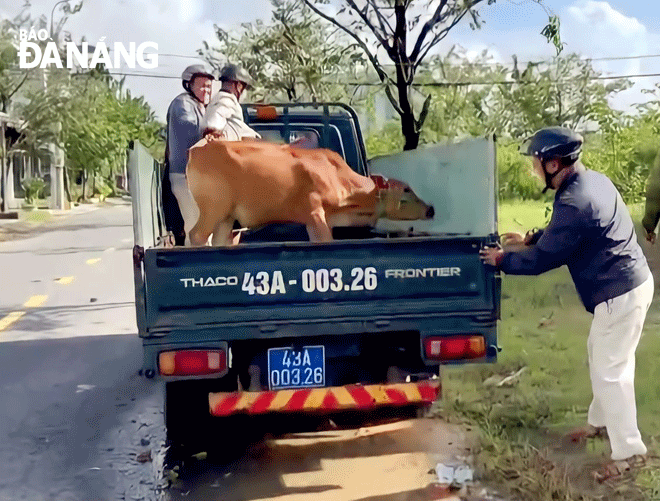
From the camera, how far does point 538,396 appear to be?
20.6 ft

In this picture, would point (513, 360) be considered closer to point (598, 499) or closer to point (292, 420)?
point (292, 420)

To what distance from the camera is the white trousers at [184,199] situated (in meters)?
6.31

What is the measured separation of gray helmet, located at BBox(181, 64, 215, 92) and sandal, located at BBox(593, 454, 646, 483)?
4130 mm

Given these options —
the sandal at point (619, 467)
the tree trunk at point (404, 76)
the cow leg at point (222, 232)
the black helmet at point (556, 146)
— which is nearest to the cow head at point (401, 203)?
the cow leg at point (222, 232)

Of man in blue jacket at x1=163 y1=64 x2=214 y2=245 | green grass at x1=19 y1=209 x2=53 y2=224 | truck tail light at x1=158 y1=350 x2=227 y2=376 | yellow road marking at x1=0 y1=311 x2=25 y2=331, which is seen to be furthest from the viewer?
green grass at x1=19 y1=209 x2=53 y2=224

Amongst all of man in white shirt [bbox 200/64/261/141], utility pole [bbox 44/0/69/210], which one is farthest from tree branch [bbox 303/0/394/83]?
utility pole [bbox 44/0/69/210]

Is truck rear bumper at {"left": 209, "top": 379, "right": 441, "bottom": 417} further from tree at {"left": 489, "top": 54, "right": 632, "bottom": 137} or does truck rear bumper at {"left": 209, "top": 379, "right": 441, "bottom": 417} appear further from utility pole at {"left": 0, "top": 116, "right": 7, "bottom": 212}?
utility pole at {"left": 0, "top": 116, "right": 7, "bottom": 212}

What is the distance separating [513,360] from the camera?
7418 mm

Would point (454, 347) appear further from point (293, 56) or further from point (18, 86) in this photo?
point (18, 86)

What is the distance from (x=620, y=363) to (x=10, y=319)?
313 inches

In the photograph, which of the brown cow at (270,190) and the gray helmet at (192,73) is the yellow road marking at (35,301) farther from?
the brown cow at (270,190)

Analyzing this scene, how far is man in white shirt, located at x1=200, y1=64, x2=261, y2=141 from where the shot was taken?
6.19 metres

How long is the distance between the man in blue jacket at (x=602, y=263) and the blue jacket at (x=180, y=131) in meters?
2.81

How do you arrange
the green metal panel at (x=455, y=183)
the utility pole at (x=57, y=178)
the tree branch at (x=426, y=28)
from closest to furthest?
the green metal panel at (x=455, y=183) < the tree branch at (x=426, y=28) < the utility pole at (x=57, y=178)
